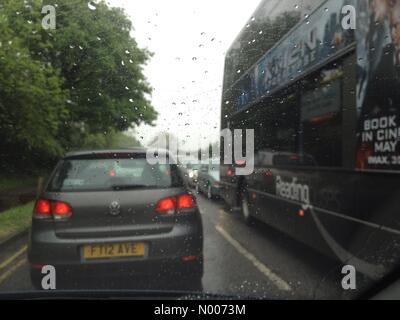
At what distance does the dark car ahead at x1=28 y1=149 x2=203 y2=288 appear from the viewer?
16.3 ft

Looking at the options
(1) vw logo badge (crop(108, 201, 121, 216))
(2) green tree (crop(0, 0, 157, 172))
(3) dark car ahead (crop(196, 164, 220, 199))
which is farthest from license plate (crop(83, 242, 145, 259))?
(3) dark car ahead (crop(196, 164, 220, 199))

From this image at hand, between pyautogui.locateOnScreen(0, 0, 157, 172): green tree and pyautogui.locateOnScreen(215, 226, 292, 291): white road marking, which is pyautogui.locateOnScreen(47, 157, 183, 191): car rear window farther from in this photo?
pyautogui.locateOnScreen(0, 0, 157, 172): green tree

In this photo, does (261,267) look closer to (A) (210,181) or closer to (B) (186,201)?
(B) (186,201)

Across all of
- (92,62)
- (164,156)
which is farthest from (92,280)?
(92,62)

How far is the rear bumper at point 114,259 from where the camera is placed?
493 cm

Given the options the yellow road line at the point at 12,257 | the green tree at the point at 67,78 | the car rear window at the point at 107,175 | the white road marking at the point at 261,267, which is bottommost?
the yellow road line at the point at 12,257

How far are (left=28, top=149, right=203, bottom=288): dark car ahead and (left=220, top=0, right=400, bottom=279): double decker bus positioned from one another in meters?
1.52

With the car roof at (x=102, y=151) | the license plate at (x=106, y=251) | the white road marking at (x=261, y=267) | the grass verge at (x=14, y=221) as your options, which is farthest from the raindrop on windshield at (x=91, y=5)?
the license plate at (x=106, y=251)

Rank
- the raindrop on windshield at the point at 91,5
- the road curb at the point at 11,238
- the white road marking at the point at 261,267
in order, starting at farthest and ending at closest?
the raindrop on windshield at the point at 91,5
the road curb at the point at 11,238
the white road marking at the point at 261,267

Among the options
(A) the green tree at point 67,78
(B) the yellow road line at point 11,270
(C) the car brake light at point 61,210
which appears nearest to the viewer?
(C) the car brake light at point 61,210

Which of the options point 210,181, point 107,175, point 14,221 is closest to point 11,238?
point 14,221

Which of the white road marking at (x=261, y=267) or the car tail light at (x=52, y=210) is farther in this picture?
the white road marking at (x=261, y=267)

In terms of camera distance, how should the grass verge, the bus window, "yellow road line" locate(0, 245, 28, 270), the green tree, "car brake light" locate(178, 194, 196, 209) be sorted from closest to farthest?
1. "car brake light" locate(178, 194, 196, 209)
2. the bus window
3. "yellow road line" locate(0, 245, 28, 270)
4. the grass verge
5. the green tree

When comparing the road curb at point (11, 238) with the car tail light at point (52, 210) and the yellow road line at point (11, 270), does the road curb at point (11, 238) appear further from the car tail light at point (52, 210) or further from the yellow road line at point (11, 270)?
the car tail light at point (52, 210)
